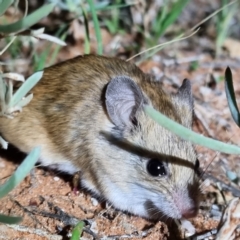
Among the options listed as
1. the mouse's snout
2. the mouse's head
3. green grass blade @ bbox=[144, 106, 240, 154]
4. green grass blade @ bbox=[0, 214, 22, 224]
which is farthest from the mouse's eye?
green grass blade @ bbox=[0, 214, 22, 224]

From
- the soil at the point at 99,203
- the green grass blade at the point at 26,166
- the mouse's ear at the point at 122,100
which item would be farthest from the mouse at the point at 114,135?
the green grass blade at the point at 26,166

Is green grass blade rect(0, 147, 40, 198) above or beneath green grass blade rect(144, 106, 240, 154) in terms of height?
above

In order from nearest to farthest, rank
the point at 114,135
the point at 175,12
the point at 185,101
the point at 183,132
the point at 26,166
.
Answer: the point at 26,166
the point at 183,132
the point at 114,135
the point at 185,101
the point at 175,12

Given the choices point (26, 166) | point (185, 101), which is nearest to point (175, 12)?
point (185, 101)

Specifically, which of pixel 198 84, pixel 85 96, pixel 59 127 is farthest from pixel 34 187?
pixel 198 84

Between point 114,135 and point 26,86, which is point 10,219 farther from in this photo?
point 114,135

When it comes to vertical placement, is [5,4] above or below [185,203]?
above

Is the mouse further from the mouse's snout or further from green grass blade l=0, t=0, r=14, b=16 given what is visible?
green grass blade l=0, t=0, r=14, b=16
